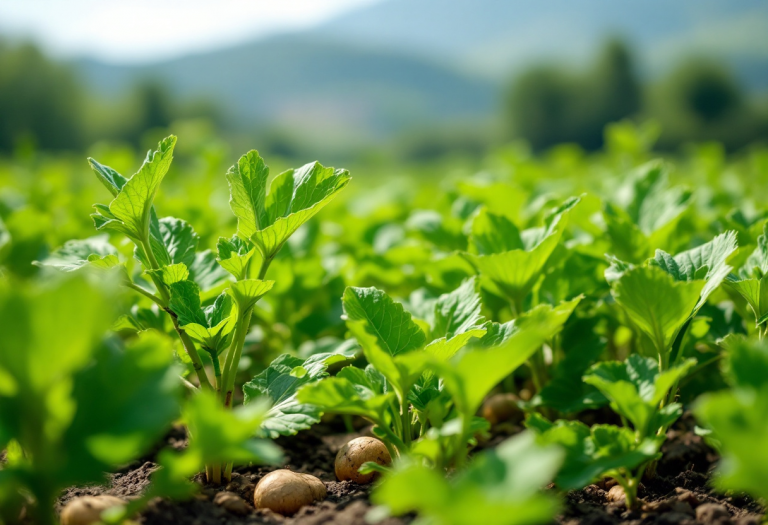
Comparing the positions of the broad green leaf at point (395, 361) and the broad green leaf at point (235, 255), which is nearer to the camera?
the broad green leaf at point (395, 361)

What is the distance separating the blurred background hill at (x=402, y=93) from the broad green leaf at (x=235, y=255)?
3.17 metres

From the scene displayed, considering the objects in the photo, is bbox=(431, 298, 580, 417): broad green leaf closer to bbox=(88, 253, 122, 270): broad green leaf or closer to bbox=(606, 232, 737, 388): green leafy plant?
bbox=(606, 232, 737, 388): green leafy plant

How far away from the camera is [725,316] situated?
68.3 inches

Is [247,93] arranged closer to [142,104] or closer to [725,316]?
[142,104]

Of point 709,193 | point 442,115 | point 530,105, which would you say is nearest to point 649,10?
point 442,115

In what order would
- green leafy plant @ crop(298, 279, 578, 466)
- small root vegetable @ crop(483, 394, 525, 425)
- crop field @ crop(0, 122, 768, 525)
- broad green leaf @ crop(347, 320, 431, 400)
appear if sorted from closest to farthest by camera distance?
crop field @ crop(0, 122, 768, 525) < green leafy plant @ crop(298, 279, 578, 466) < broad green leaf @ crop(347, 320, 431, 400) < small root vegetable @ crop(483, 394, 525, 425)

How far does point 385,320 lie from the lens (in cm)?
133

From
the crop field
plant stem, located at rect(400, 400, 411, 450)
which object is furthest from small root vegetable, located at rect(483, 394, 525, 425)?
plant stem, located at rect(400, 400, 411, 450)

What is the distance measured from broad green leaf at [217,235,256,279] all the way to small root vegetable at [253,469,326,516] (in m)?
0.45


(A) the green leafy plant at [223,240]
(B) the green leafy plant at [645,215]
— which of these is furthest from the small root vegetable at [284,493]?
(B) the green leafy plant at [645,215]

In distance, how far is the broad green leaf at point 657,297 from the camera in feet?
3.95

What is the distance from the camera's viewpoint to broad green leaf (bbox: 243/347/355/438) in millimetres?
1173

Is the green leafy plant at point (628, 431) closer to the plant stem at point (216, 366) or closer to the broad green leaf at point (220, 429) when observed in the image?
the broad green leaf at point (220, 429)

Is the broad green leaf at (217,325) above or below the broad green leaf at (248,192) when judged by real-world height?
below
